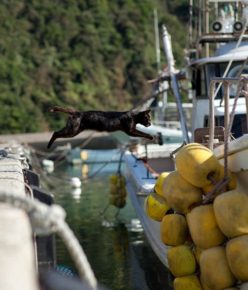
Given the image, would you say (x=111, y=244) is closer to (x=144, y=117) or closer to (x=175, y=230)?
(x=144, y=117)

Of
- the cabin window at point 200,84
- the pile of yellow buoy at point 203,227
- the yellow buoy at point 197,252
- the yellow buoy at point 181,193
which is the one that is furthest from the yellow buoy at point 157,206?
the cabin window at point 200,84

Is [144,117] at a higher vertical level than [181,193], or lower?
higher

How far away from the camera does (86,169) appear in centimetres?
3225

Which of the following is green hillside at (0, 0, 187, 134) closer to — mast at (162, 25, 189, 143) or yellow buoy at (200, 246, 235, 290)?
mast at (162, 25, 189, 143)

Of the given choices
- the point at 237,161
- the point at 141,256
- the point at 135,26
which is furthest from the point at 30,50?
the point at 237,161

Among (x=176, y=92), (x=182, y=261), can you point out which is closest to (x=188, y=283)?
(x=182, y=261)

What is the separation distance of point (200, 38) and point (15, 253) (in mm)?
9902

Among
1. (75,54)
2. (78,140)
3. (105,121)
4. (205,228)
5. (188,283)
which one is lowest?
(78,140)

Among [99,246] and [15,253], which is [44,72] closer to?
[99,246]

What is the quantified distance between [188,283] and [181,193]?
36.8 inches

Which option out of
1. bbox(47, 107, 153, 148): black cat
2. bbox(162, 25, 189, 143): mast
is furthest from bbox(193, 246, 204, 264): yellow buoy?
bbox(162, 25, 189, 143): mast

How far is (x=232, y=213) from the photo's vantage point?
255 inches

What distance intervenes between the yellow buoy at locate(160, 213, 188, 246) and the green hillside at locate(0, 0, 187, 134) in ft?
150

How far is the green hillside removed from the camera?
188 ft
